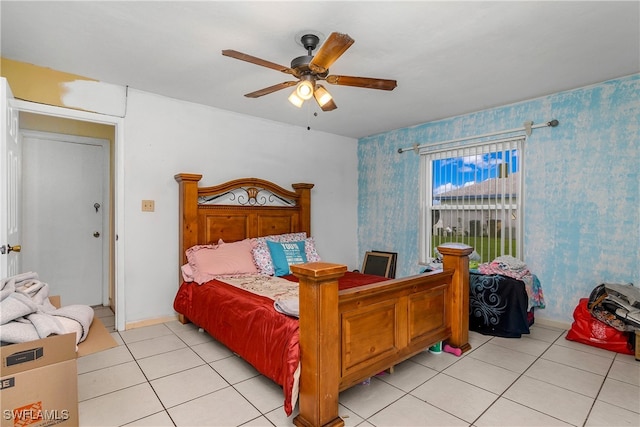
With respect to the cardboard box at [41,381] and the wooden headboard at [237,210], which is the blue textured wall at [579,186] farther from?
the cardboard box at [41,381]

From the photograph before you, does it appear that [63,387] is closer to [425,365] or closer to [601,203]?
[425,365]

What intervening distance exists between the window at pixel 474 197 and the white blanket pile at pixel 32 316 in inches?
150

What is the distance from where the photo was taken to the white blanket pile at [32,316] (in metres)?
Result: 1.22

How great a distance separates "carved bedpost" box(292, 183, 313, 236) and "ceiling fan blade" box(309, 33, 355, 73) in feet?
7.59

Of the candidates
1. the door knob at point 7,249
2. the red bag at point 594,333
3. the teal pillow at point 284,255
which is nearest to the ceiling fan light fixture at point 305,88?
the teal pillow at point 284,255

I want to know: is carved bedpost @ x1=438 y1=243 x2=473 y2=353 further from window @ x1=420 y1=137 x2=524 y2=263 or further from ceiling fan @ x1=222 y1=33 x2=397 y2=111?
ceiling fan @ x1=222 y1=33 x2=397 y2=111

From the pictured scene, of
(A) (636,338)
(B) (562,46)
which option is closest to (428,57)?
(B) (562,46)

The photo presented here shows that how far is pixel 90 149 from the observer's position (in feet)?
13.0

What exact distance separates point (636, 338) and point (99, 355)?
4272 mm

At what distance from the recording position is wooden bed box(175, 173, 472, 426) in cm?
172

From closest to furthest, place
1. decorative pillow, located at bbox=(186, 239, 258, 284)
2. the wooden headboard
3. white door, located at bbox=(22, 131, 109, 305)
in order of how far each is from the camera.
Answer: decorative pillow, located at bbox=(186, 239, 258, 284)
the wooden headboard
white door, located at bbox=(22, 131, 109, 305)

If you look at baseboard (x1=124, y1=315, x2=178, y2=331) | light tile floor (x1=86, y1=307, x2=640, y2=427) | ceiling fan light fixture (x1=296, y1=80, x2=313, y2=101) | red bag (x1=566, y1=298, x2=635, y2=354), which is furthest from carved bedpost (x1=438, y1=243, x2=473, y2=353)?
baseboard (x1=124, y1=315, x2=178, y2=331)

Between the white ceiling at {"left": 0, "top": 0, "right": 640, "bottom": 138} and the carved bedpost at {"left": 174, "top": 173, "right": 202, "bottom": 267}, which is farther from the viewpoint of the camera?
the carved bedpost at {"left": 174, "top": 173, "right": 202, "bottom": 267}

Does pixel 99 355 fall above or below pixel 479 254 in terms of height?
below
